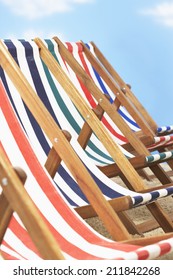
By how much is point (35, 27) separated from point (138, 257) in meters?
5.41

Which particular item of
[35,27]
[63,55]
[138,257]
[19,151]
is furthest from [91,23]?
[138,257]

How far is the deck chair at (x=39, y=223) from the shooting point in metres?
1.66

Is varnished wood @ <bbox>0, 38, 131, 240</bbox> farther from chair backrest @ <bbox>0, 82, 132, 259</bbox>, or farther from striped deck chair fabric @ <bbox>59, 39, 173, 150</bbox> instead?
striped deck chair fabric @ <bbox>59, 39, 173, 150</bbox>

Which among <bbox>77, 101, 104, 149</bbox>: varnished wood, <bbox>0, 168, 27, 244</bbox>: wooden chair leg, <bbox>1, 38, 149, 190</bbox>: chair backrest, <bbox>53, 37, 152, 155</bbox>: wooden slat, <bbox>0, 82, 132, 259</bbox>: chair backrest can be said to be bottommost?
<bbox>0, 168, 27, 244</bbox>: wooden chair leg

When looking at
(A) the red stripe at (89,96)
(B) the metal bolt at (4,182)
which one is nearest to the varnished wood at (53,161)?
(B) the metal bolt at (4,182)

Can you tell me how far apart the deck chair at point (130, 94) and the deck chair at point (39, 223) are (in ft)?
4.55

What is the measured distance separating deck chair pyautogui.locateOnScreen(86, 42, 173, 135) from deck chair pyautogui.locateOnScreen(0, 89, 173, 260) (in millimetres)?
1388

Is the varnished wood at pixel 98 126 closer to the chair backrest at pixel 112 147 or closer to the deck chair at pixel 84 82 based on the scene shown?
the chair backrest at pixel 112 147

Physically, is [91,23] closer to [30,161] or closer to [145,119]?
[145,119]

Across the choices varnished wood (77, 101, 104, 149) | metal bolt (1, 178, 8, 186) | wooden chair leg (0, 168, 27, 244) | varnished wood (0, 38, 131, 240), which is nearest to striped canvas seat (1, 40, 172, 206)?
varnished wood (77, 101, 104, 149)

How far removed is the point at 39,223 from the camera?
64.9 inches

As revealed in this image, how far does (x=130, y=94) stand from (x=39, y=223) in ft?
8.24

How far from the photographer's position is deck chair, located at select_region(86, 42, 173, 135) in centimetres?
393

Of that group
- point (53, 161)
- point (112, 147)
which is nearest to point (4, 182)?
point (53, 161)
